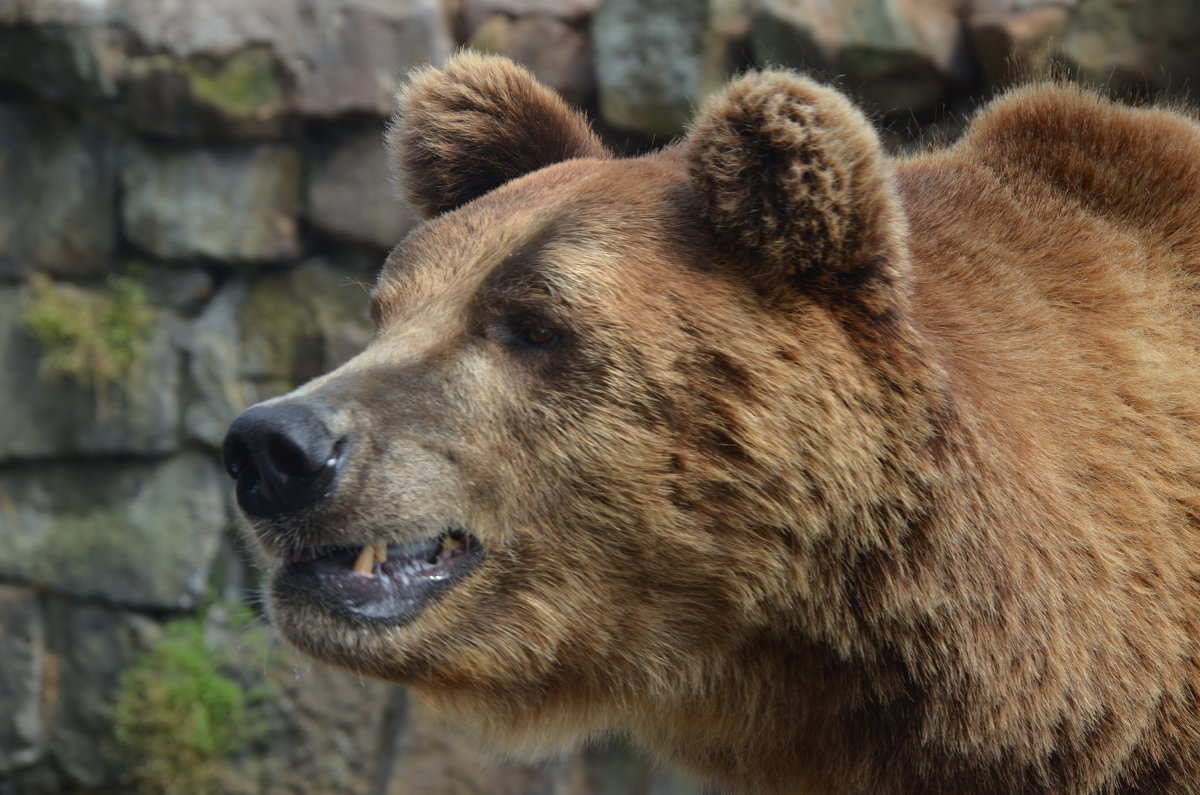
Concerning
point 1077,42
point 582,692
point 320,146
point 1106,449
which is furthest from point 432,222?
point 320,146

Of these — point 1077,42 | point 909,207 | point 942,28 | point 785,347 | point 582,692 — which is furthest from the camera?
point 942,28

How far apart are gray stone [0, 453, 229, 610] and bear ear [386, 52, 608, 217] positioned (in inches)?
193

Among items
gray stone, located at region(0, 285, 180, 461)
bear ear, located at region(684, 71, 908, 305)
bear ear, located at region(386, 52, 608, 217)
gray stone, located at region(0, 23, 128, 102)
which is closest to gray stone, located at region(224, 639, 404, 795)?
gray stone, located at region(0, 285, 180, 461)

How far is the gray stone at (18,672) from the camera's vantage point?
24.8ft

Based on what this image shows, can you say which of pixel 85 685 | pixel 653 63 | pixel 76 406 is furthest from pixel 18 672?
pixel 653 63

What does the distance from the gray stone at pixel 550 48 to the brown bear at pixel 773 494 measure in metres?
4.67

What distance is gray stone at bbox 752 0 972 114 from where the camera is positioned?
6.30 meters

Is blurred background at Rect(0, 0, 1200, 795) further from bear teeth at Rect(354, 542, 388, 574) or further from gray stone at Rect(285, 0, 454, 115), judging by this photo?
bear teeth at Rect(354, 542, 388, 574)

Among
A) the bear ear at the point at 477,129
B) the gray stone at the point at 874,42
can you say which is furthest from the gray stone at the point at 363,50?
the bear ear at the point at 477,129

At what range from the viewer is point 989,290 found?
2.53 meters

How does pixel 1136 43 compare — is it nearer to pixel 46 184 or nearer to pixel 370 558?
pixel 370 558

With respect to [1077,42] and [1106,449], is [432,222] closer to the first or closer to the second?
[1106,449]

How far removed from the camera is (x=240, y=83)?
7.00 metres

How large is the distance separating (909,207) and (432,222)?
1.09 metres
